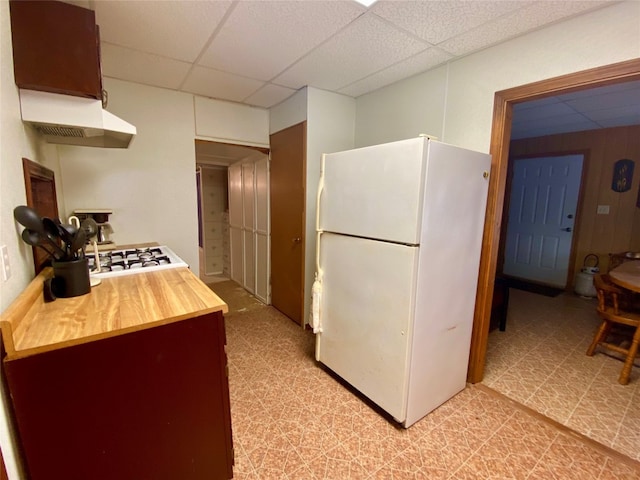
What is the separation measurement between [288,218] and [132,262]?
1580 mm

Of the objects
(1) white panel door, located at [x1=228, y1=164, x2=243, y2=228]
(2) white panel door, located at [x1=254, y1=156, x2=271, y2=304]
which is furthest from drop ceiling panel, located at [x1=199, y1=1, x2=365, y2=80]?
(1) white panel door, located at [x1=228, y1=164, x2=243, y2=228]

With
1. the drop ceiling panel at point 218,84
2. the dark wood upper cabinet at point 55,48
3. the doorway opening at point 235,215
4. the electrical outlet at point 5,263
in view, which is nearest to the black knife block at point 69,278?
the electrical outlet at point 5,263

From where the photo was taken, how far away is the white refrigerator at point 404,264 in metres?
1.55

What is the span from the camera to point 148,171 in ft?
Answer: 8.95

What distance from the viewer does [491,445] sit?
1620 millimetres

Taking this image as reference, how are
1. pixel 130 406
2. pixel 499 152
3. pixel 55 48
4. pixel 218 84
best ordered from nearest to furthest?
1. pixel 130 406
2. pixel 55 48
3. pixel 499 152
4. pixel 218 84

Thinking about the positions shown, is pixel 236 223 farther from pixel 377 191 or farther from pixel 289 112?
pixel 377 191

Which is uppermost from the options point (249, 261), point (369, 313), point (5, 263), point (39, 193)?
point (39, 193)

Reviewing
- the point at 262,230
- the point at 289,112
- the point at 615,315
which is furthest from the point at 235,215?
the point at 615,315

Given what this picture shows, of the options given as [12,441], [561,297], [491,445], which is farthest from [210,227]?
[561,297]

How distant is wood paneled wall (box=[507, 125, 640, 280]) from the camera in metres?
3.75

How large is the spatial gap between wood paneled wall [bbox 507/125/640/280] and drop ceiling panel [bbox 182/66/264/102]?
4487mm

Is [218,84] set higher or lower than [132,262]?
higher

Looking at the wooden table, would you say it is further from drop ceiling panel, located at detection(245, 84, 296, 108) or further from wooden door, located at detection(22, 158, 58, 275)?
wooden door, located at detection(22, 158, 58, 275)
